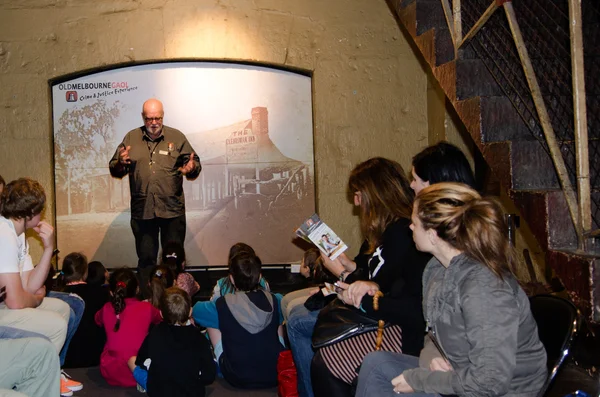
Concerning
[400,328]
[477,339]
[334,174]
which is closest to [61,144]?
[334,174]

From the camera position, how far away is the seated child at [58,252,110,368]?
17.3 ft

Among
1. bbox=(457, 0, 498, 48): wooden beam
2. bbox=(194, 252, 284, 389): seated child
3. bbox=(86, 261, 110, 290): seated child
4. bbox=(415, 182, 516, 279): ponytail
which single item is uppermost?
bbox=(457, 0, 498, 48): wooden beam

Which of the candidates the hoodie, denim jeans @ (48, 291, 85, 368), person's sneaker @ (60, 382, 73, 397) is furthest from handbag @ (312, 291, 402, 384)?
denim jeans @ (48, 291, 85, 368)

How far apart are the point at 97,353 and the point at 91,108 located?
A: 330 centimetres

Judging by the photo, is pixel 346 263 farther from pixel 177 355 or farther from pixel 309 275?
pixel 309 275

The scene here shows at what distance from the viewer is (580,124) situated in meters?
3.16

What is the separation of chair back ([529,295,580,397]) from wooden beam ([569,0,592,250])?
60 cm

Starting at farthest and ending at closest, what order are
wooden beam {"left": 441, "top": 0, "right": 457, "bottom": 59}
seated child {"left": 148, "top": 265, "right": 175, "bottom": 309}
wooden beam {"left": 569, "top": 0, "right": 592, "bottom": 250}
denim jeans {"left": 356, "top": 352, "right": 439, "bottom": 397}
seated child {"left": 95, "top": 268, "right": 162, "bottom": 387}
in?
seated child {"left": 148, "top": 265, "right": 175, "bottom": 309}, seated child {"left": 95, "top": 268, "right": 162, "bottom": 387}, wooden beam {"left": 441, "top": 0, "right": 457, "bottom": 59}, wooden beam {"left": 569, "top": 0, "right": 592, "bottom": 250}, denim jeans {"left": 356, "top": 352, "right": 439, "bottom": 397}

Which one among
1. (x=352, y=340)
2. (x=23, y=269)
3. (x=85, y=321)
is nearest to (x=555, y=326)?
(x=352, y=340)

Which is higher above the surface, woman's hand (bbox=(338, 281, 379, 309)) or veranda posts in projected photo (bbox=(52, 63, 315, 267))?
veranda posts in projected photo (bbox=(52, 63, 315, 267))

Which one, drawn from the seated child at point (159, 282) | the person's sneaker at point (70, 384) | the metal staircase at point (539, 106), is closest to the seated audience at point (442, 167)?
the metal staircase at point (539, 106)

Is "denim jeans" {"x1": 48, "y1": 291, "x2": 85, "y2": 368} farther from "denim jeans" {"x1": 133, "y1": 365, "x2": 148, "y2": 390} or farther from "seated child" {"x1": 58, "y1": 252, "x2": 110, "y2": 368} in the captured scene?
"denim jeans" {"x1": 133, "y1": 365, "x2": 148, "y2": 390}

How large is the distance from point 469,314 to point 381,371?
0.59m

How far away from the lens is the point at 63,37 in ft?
24.5
